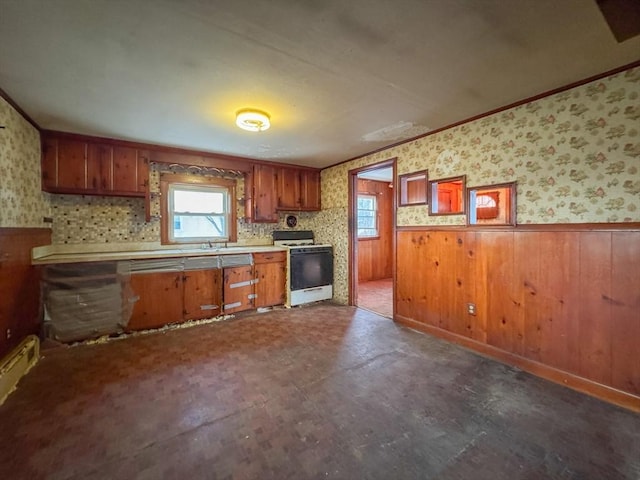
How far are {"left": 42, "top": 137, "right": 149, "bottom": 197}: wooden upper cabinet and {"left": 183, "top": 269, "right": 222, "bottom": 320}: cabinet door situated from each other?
1.28 metres

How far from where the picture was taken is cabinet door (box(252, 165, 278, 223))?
436cm

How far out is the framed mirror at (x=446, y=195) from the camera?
2.97 metres

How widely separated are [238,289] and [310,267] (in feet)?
3.83

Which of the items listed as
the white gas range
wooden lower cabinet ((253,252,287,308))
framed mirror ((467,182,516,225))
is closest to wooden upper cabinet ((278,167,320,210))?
the white gas range

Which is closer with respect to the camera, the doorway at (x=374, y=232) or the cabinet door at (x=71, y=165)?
the cabinet door at (x=71, y=165)

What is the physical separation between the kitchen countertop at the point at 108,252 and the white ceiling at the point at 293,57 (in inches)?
55.4

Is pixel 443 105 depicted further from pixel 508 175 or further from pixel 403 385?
pixel 403 385

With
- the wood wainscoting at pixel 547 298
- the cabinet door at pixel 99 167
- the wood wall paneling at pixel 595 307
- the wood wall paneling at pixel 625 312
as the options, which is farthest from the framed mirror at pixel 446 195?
the cabinet door at pixel 99 167

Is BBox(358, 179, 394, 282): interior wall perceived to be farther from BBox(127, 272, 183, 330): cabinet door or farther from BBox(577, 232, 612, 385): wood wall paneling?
BBox(577, 232, 612, 385): wood wall paneling

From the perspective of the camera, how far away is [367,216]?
659cm

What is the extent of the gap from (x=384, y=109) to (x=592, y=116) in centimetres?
155

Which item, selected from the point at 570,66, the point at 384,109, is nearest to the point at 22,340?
the point at 384,109

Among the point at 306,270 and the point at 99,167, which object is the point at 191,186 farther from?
the point at 306,270

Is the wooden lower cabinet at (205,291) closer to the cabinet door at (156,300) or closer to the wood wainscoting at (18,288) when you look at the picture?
the cabinet door at (156,300)
